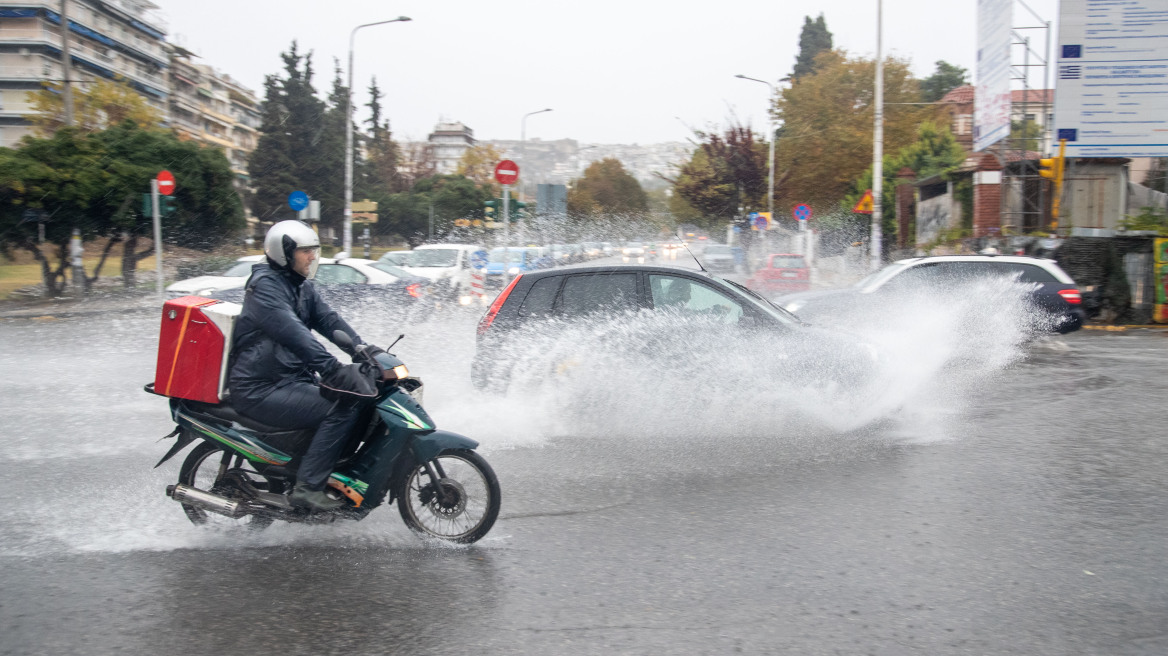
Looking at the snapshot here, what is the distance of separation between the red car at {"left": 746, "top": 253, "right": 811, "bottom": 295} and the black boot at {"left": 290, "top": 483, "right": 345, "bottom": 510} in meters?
20.0

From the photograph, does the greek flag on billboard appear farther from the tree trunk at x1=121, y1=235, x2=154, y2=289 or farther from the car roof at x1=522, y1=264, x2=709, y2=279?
the tree trunk at x1=121, y1=235, x2=154, y2=289

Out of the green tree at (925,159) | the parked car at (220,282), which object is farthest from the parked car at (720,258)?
the parked car at (220,282)

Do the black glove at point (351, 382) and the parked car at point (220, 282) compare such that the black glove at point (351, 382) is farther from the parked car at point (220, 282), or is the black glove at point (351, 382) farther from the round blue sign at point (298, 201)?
the round blue sign at point (298, 201)

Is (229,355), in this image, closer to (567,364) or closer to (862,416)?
(567,364)

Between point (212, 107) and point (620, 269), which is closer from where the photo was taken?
point (620, 269)

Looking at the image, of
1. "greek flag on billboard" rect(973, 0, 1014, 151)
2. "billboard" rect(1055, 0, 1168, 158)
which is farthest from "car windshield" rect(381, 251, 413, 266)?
"greek flag on billboard" rect(973, 0, 1014, 151)

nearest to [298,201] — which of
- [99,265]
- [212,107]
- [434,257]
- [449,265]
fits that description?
[434,257]

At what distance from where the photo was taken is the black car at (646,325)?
7.56 meters

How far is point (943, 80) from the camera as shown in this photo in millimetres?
106062

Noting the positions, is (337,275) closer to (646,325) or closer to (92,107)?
(646,325)

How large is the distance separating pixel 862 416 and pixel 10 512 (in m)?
6.33

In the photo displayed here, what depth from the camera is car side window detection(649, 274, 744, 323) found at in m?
7.73

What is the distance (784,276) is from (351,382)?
20.9 metres

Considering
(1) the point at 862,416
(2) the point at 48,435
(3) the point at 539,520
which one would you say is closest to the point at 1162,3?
(1) the point at 862,416
